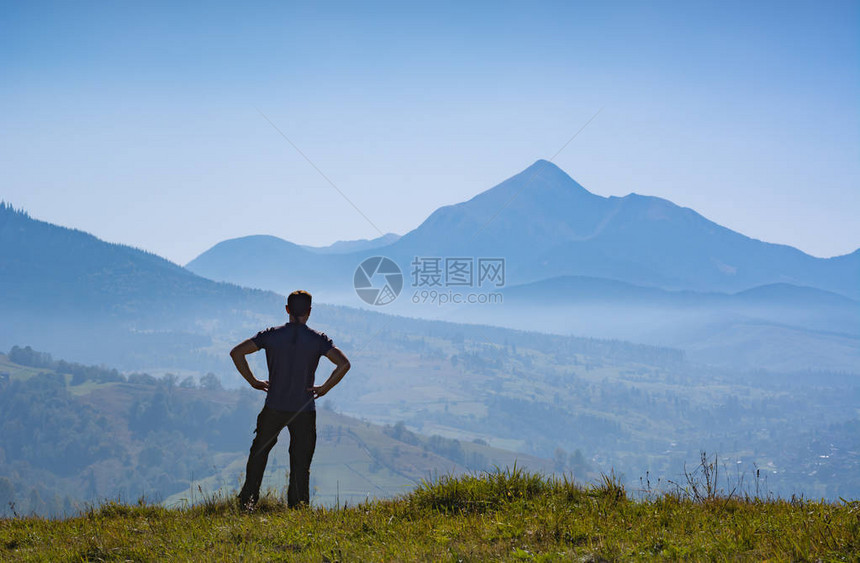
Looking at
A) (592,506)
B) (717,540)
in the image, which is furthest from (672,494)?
(717,540)

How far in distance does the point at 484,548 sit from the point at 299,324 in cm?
377

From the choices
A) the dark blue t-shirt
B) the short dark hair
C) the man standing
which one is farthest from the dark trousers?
the short dark hair

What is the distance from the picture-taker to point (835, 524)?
5.37 meters

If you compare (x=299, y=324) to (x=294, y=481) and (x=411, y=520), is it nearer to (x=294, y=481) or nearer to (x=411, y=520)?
(x=294, y=481)

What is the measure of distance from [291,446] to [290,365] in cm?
107

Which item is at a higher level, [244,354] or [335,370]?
[244,354]

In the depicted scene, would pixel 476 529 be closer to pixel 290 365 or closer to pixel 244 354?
pixel 290 365

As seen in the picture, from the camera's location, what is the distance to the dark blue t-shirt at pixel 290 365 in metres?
7.66

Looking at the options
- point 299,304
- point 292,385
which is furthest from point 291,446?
point 299,304

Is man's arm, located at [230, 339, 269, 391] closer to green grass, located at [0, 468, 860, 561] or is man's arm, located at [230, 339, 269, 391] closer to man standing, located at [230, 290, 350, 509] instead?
man standing, located at [230, 290, 350, 509]

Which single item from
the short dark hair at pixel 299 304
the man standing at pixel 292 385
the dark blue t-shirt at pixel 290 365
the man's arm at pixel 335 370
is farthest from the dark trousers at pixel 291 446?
the short dark hair at pixel 299 304

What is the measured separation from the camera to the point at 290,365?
302 inches

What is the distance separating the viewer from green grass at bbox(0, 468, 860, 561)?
5234 millimetres

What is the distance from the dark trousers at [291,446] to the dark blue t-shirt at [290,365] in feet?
0.48
